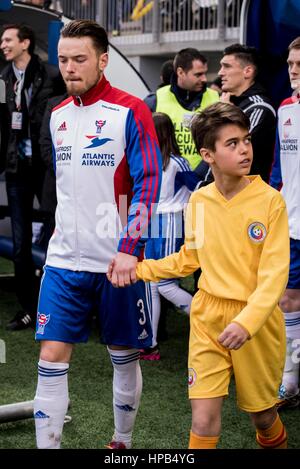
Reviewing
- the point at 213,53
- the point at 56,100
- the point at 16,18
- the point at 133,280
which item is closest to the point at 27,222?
the point at 56,100

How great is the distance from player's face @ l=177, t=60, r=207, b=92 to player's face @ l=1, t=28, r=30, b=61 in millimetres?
1137

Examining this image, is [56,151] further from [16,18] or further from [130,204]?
[16,18]

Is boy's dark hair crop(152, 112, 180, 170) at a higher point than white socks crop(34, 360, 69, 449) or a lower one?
higher

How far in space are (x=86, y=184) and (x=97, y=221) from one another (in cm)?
16

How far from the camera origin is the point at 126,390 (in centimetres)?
410

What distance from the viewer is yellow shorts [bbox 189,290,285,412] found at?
11.5 feet

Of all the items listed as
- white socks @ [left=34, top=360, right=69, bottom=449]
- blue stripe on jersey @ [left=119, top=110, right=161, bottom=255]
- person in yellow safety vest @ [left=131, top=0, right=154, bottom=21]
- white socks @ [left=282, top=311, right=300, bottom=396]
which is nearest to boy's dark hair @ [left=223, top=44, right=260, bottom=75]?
white socks @ [left=282, top=311, right=300, bottom=396]

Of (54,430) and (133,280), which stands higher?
(133,280)

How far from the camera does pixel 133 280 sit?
3.61 m

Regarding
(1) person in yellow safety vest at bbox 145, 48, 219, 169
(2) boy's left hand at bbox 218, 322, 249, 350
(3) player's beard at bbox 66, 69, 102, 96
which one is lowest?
(2) boy's left hand at bbox 218, 322, 249, 350

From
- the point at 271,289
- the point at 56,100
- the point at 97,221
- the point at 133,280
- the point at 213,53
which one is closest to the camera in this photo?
the point at 271,289

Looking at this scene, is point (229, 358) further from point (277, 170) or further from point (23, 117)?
point (23, 117)

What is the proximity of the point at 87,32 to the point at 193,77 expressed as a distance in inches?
114

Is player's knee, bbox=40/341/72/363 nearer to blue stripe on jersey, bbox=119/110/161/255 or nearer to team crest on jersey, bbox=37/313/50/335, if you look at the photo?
team crest on jersey, bbox=37/313/50/335
